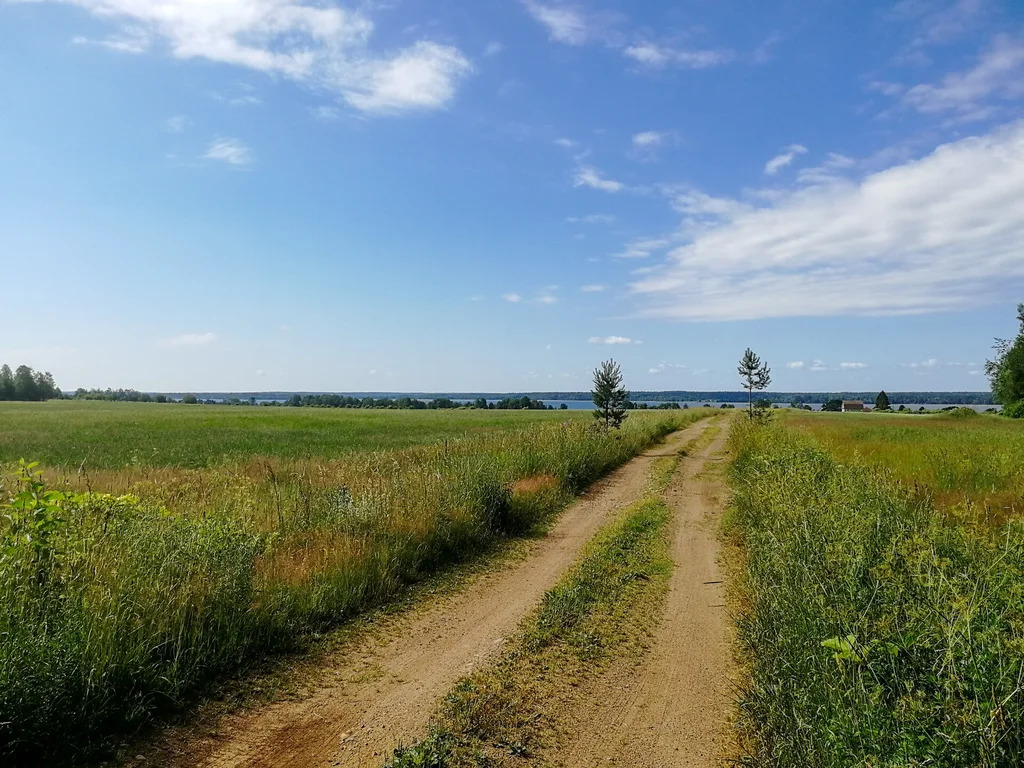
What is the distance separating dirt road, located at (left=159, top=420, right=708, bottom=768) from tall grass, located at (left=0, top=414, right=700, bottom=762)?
2.41ft

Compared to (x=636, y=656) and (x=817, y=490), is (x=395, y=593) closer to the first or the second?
(x=636, y=656)

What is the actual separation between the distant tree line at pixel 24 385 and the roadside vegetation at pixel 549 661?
16935 centimetres

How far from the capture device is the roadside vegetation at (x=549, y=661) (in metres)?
3.98

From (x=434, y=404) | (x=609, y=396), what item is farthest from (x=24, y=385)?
(x=609, y=396)

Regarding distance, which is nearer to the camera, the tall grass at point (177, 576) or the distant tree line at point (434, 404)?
the tall grass at point (177, 576)

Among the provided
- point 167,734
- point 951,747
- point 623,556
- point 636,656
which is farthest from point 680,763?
point 623,556

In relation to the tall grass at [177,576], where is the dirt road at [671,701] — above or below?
below

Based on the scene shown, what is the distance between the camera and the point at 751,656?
533cm

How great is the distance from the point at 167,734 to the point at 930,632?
16.5 feet

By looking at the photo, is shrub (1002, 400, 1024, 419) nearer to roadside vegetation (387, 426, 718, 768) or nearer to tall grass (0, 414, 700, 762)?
roadside vegetation (387, 426, 718, 768)

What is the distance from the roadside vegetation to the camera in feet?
13.0

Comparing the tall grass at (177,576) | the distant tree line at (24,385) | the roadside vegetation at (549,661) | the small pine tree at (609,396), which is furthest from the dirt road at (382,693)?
the distant tree line at (24,385)

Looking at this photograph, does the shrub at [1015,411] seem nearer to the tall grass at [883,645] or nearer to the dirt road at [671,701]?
the dirt road at [671,701]

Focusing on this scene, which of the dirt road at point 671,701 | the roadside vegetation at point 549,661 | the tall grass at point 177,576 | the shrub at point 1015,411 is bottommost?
the dirt road at point 671,701
